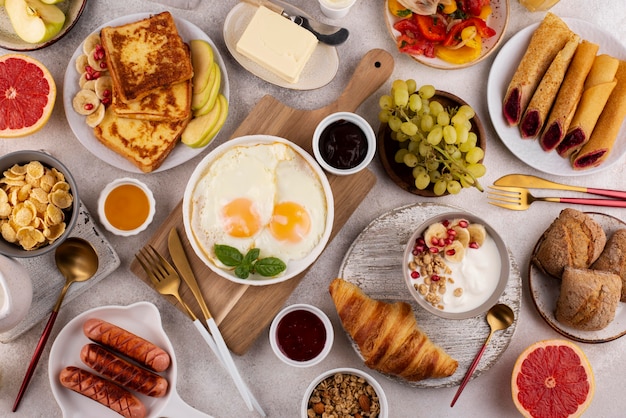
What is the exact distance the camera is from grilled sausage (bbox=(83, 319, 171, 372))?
2.53 meters

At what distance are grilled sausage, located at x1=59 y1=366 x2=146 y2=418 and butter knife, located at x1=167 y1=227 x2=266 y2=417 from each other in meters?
0.42

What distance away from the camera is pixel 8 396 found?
8.89ft

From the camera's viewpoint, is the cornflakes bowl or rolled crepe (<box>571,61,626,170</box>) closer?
the cornflakes bowl

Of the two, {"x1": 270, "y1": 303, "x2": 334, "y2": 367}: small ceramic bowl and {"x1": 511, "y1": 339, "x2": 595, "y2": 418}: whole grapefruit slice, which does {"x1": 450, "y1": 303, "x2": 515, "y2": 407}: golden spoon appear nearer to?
{"x1": 511, "y1": 339, "x2": 595, "y2": 418}: whole grapefruit slice

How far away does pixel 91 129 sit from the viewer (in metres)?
2.65

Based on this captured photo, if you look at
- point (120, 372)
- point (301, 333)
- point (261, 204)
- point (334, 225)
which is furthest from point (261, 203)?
point (120, 372)

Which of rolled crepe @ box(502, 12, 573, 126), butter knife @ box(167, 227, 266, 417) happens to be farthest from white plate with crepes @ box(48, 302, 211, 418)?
rolled crepe @ box(502, 12, 573, 126)

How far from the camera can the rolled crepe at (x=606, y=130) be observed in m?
2.77

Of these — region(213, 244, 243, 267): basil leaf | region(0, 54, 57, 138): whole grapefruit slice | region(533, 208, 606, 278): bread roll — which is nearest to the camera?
region(213, 244, 243, 267): basil leaf

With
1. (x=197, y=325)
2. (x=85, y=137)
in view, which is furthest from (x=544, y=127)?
(x=85, y=137)

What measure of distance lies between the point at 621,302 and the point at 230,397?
6.54ft

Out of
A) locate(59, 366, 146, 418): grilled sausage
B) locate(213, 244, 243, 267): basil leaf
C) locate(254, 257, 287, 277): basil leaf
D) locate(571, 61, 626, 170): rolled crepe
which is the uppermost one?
locate(571, 61, 626, 170): rolled crepe

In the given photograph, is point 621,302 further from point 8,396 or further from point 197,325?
point 8,396

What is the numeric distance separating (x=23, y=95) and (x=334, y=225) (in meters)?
1.57
